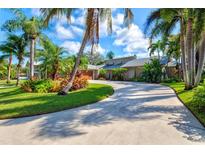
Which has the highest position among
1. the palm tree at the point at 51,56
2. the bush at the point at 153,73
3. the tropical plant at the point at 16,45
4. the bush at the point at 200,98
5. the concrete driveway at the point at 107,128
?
the tropical plant at the point at 16,45

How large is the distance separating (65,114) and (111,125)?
2.21 metres

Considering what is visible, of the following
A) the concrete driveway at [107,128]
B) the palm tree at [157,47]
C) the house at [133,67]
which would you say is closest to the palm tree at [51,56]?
the concrete driveway at [107,128]

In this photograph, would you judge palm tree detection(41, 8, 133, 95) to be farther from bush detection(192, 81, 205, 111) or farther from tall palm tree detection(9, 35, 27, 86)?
tall palm tree detection(9, 35, 27, 86)

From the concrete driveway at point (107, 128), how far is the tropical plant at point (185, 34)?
21.4 ft

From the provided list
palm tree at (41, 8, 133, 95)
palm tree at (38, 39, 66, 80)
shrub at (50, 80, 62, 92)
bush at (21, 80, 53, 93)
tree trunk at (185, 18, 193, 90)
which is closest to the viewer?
palm tree at (41, 8, 133, 95)

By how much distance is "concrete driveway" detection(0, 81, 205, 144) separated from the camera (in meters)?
5.36

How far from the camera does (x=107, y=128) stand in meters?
6.26

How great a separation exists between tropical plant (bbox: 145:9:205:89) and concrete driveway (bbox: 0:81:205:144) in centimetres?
651

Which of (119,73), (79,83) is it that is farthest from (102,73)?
(79,83)

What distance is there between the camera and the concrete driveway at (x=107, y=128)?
536 cm

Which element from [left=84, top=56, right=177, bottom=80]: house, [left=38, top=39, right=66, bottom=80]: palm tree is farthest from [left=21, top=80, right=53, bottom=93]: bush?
[left=84, top=56, right=177, bottom=80]: house

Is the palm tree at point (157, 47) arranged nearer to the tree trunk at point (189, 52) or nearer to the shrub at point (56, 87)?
the tree trunk at point (189, 52)
